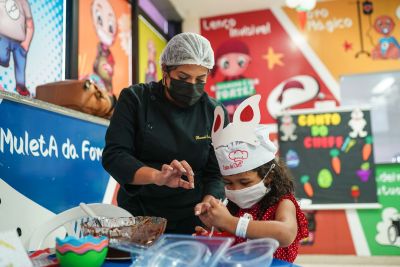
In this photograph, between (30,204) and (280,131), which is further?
(280,131)

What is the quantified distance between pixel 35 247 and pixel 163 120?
0.60 meters

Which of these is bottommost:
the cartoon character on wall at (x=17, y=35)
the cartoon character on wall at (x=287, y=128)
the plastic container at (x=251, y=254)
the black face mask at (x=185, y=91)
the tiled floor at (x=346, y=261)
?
the tiled floor at (x=346, y=261)

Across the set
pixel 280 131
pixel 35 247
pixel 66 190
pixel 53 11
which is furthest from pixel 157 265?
pixel 280 131

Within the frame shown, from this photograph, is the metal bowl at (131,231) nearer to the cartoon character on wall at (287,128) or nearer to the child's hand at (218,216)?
the child's hand at (218,216)

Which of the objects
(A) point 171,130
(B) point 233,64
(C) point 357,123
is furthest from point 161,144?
(B) point 233,64

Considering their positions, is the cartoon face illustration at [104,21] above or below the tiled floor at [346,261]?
above

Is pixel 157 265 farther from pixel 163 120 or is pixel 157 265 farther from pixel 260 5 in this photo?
pixel 260 5

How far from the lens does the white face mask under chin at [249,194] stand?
116 centimetres

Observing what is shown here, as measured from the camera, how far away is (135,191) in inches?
49.6

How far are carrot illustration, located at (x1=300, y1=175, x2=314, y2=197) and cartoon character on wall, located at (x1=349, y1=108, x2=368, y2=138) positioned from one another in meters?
0.71

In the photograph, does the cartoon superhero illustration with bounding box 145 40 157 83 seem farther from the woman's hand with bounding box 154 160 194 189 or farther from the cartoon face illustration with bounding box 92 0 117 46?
the woman's hand with bounding box 154 160 194 189

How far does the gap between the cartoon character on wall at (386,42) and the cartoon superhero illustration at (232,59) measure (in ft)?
5.07

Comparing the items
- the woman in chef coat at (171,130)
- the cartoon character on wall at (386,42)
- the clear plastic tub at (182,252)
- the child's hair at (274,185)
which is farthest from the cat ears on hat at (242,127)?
the cartoon character on wall at (386,42)

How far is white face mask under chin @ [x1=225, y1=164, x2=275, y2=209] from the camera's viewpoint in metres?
1.16
